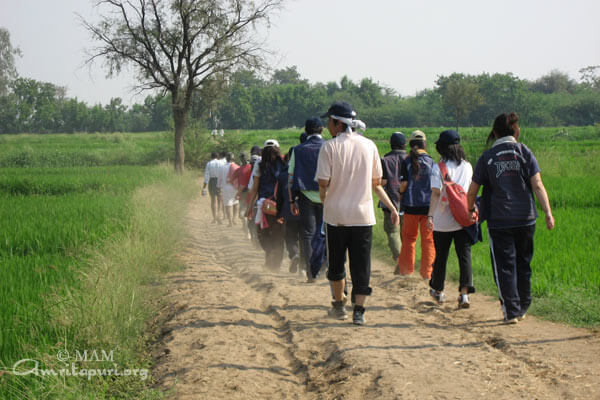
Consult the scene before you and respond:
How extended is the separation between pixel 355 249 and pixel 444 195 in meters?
1.35

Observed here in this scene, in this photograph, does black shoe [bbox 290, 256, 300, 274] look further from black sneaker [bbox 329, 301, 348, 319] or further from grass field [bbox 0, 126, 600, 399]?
black sneaker [bbox 329, 301, 348, 319]

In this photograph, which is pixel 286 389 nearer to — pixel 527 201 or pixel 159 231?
pixel 527 201

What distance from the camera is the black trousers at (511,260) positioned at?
5.14m

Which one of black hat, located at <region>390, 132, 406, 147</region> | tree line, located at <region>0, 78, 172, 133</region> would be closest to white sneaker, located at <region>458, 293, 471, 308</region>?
black hat, located at <region>390, 132, 406, 147</region>

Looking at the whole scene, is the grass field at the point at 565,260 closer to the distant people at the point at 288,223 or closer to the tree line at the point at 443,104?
the distant people at the point at 288,223

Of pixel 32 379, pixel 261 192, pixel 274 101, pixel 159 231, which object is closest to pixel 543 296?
pixel 261 192

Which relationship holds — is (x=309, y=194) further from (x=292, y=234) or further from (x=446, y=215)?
(x=446, y=215)

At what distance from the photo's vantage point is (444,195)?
5883 millimetres

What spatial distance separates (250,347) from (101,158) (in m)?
32.9

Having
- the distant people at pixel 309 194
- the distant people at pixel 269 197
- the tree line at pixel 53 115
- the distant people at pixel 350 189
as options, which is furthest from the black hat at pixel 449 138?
the tree line at pixel 53 115

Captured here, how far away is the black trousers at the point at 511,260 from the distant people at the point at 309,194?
2.18 m

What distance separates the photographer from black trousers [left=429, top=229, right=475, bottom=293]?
19.1ft

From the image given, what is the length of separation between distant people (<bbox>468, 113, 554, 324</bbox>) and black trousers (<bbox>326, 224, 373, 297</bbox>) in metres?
1.19

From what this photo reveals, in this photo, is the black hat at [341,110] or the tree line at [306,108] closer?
the black hat at [341,110]
